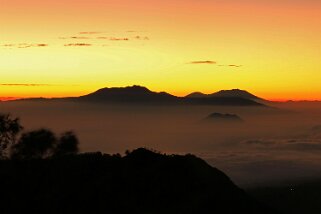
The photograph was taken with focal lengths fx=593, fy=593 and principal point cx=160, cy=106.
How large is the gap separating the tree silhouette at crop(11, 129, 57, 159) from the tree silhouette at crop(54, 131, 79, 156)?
4.37 feet

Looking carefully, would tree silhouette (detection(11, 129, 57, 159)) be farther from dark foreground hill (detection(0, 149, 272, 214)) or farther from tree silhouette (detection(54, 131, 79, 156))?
dark foreground hill (detection(0, 149, 272, 214))

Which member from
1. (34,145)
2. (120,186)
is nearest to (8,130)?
(34,145)

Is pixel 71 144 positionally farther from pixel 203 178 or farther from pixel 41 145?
pixel 203 178

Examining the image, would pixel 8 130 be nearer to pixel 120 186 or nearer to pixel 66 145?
pixel 66 145

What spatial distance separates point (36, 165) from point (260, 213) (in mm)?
45642

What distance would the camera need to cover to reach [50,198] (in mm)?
101562

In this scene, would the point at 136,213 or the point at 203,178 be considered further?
the point at 203,178

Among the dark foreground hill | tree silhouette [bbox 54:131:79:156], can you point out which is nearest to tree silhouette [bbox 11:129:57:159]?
tree silhouette [bbox 54:131:79:156]

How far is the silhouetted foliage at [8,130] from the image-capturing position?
414 ft

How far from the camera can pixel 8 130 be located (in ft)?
418

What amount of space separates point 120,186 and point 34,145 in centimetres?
3142

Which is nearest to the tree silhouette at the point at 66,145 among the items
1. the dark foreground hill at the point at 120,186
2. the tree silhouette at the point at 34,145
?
the tree silhouette at the point at 34,145

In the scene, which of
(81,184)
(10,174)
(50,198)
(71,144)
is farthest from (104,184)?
(71,144)

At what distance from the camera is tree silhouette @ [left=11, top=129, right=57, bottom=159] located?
130375 mm
